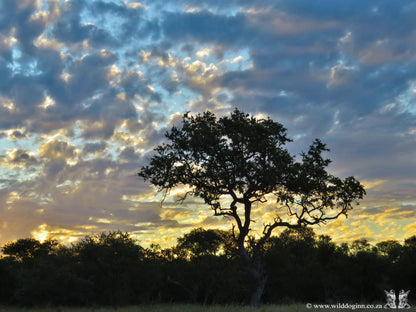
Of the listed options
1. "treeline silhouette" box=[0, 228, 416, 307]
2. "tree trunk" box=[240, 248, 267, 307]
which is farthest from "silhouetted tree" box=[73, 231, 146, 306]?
"tree trunk" box=[240, 248, 267, 307]

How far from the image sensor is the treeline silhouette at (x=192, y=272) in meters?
41.7

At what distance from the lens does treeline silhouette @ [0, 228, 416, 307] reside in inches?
1641

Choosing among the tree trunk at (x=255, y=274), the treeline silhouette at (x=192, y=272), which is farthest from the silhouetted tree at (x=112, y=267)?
the tree trunk at (x=255, y=274)

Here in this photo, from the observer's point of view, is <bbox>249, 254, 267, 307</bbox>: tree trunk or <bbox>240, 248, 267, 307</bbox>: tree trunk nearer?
<bbox>249, 254, 267, 307</bbox>: tree trunk

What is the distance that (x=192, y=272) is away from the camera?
7431 centimetres

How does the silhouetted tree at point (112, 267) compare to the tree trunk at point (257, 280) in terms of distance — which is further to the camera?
the silhouetted tree at point (112, 267)

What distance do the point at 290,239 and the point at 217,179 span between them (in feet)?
191

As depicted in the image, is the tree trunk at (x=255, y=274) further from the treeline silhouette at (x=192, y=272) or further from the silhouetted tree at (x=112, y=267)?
the silhouetted tree at (x=112, y=267)

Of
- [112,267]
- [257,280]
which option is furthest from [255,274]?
[112,267]

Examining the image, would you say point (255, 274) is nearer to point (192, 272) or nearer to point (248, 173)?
point (248, 173)

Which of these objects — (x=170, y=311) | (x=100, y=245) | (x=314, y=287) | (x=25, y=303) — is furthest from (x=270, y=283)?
(x=170, y=311)

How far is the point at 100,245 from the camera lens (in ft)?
142

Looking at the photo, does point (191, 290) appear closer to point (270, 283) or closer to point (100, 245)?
point (270, 283)

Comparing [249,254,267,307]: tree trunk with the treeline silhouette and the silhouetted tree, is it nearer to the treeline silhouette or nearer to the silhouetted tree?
the treeline silhouette
